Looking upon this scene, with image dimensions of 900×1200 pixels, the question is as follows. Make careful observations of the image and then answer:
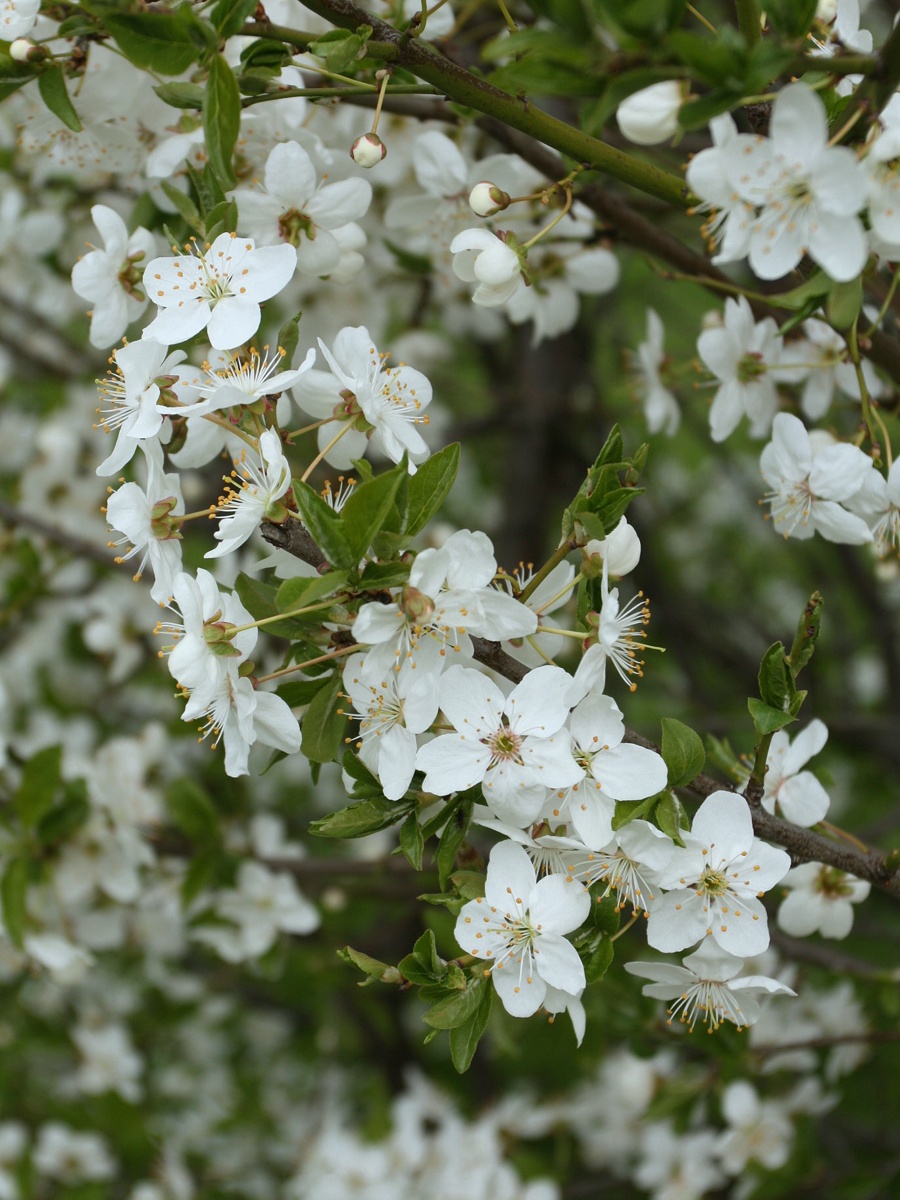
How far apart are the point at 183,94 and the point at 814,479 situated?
1012mm

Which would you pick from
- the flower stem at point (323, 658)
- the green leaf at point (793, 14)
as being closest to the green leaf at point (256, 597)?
the flower stem at point (323, 658)

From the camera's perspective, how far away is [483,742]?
1.26 m

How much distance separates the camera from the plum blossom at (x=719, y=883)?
130cm

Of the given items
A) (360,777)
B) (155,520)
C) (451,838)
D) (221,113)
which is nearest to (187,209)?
(221,113)

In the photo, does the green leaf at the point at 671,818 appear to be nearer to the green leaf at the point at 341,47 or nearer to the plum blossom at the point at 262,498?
the plum blossom at the point at 262,498

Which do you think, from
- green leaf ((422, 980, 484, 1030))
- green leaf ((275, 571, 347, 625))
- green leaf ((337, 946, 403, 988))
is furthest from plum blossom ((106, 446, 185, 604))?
green leaf ((422, 980, 484, 1030))

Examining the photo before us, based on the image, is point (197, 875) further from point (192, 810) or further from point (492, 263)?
point (492, 263)

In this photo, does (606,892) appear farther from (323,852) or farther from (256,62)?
(323,852)

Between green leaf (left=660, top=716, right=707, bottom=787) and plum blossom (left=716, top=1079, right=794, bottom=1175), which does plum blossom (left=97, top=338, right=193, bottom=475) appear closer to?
green leaf (left=660, top=716, right=707, bottom=787)

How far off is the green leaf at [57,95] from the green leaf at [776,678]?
1.20 meters

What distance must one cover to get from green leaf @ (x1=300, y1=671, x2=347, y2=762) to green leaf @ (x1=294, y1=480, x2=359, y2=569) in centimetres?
21

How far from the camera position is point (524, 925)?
130cm

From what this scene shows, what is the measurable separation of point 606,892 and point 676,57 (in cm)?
89

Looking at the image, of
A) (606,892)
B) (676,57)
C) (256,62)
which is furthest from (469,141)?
(606,892)
